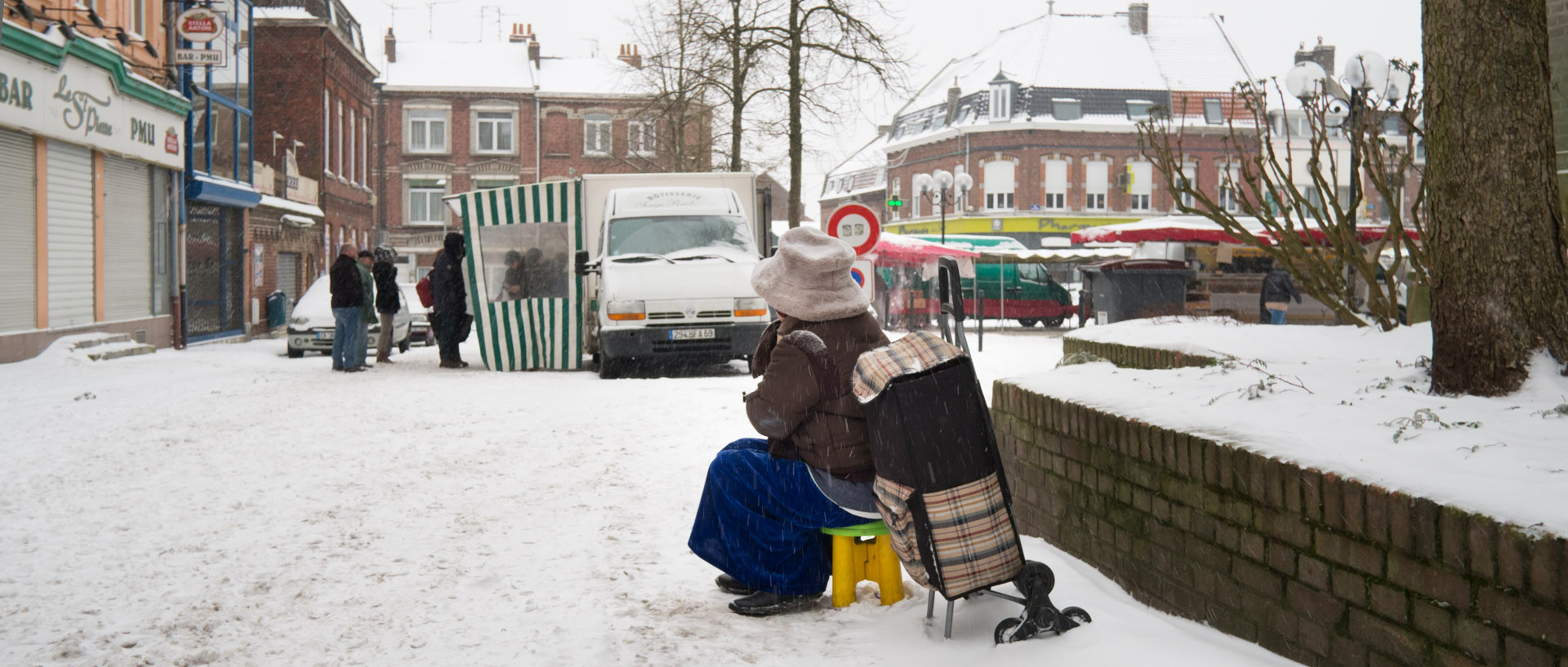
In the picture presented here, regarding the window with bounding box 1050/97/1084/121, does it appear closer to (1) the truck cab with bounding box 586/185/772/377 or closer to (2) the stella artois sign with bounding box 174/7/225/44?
(2) the stella artois sign with bounding box 174/7/225/44

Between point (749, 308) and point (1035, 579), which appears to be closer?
point (1035, 579)

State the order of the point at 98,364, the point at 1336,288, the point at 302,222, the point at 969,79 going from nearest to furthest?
the point at 1336,288 < the point at 98,364 < the point at 302,222 < the point at 969,79

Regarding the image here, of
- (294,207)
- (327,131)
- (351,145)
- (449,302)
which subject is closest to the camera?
(449,302)

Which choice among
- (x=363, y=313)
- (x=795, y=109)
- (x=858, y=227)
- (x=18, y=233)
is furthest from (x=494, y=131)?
(x=858, y=227)

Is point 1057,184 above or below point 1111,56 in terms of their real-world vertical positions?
below

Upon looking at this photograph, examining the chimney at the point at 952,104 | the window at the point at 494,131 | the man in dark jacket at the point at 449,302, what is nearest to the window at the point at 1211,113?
the chimney at the point at 952,104

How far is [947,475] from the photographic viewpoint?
3.67m

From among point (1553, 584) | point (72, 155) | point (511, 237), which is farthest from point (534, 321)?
point (1553, 584)

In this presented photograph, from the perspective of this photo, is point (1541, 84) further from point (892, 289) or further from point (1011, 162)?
point (1011, 162)

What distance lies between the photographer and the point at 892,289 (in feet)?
98.8

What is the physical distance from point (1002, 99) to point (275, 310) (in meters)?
34.4

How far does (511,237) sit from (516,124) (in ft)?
138

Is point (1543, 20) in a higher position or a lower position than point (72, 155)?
lower

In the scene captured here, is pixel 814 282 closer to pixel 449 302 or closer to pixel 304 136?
pixel 449 302
